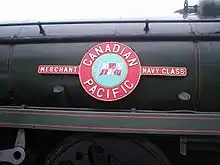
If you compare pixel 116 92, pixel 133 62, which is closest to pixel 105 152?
pixel 116 92

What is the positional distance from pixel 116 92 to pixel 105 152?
0.51 metres

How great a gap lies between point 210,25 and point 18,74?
166 cm

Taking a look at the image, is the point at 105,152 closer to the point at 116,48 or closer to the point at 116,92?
the point at 116,92

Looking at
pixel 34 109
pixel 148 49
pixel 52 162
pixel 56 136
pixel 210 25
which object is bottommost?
pixel 52 162

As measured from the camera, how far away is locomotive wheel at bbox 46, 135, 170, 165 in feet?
9.08

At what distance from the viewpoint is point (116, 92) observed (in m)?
2.74

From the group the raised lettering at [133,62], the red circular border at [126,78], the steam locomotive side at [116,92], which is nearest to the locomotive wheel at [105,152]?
the steam locomotive side at [116,92]

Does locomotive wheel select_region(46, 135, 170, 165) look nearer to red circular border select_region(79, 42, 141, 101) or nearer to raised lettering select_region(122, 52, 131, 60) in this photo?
red circular border select_region(79, 42, 141, 101)

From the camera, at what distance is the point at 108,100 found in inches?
108

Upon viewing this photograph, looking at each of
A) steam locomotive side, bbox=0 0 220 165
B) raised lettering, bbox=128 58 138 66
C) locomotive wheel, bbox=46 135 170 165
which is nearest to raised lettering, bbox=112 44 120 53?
steam locomotive side, bbox=0 0 220 165

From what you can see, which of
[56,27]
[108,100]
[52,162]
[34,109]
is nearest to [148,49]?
[108,100]

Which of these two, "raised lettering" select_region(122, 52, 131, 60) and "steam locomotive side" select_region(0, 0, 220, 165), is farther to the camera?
"raised lettering" select_region(122, 52, 131, 60)

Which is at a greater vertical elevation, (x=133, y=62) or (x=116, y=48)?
(x=116, y=48)

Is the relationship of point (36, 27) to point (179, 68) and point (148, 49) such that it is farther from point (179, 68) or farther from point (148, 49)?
point (179, 68)
